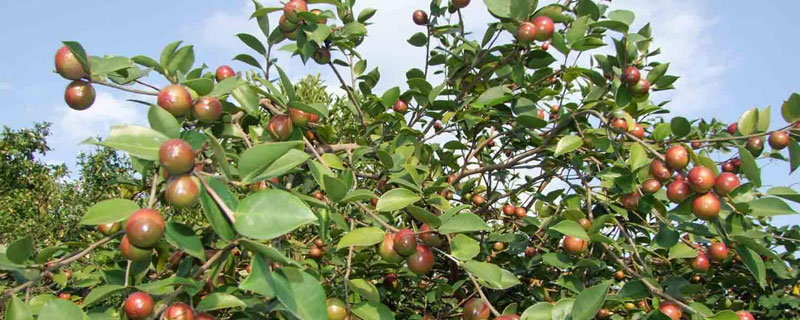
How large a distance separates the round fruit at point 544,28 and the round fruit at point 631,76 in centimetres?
27

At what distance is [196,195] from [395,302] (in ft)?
6.20

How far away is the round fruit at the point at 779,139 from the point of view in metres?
1.73

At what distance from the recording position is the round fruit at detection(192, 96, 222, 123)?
1370mm

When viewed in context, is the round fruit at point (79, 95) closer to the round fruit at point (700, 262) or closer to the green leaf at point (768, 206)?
the green leaf at point (768, 206)

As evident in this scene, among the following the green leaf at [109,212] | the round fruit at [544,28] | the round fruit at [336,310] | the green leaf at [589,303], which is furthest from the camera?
the round fruit at [544,28]

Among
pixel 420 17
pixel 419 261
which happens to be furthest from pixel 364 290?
pixel 420 17

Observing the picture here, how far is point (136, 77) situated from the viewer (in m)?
1.53

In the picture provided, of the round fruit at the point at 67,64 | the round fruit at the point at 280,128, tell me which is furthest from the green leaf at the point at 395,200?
the round fruit at the point at 67,64

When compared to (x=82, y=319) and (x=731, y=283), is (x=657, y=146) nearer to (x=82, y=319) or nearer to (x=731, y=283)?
(x=731, y=283)

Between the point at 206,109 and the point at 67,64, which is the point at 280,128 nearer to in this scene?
the point at 206,109

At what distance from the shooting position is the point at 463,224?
1.53m

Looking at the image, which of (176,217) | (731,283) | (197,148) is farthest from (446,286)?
(176,217)

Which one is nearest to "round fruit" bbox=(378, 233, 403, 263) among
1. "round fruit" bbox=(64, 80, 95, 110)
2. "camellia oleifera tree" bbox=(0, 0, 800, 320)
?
"camellia oleifera tree" bbox=(0, 0, 800, 320)

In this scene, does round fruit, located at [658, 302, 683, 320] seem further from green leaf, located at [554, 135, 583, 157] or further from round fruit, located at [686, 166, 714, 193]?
green leaf, located at [554, 135, 583, 157]
